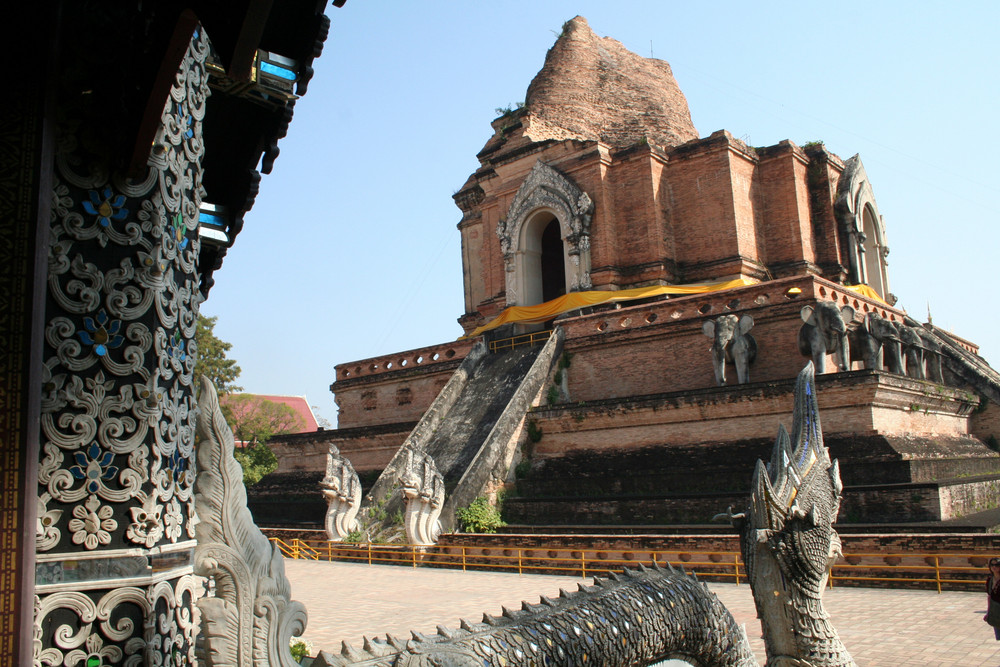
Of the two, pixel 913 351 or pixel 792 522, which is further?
pixel 913 351

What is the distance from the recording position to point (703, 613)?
14.7 feet

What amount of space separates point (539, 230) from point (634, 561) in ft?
44.7

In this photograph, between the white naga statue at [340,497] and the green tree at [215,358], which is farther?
the green tree at [215,358]

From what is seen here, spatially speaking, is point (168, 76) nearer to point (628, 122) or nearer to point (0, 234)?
point (0, 234)

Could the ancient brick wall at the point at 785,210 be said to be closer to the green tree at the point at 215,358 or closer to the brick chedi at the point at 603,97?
the brick chedi at the point at 603,97

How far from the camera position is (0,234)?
290cm

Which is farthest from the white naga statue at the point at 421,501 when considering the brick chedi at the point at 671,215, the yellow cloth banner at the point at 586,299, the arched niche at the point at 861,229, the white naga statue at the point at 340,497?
the arched niche at the point at 861,229

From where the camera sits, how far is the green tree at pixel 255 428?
101 feet

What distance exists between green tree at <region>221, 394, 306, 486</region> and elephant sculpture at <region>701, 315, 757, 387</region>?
14.9 metres

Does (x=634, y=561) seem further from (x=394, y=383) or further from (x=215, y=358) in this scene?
(x=215, y=358)

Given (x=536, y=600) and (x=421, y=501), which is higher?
(x=421, y=501)

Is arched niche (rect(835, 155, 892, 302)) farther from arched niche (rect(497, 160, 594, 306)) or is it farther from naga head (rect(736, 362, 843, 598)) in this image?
naga head (rect(736, 362, 843, 598))

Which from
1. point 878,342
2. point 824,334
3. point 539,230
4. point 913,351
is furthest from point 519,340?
point 913,351

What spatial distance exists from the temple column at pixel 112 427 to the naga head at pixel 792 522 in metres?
2.91
